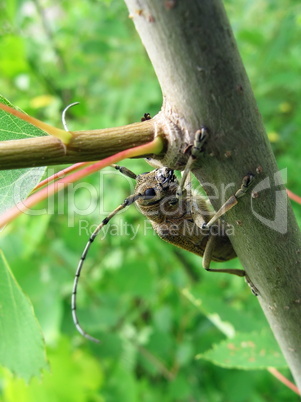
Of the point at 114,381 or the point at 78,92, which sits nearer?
the point at 114,381

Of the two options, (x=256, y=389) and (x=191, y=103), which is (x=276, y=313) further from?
(x=256, y=389)

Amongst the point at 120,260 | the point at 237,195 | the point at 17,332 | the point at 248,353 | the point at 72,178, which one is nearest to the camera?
the point at 72,178

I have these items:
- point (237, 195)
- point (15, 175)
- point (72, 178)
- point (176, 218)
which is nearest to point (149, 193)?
point (176, 218)

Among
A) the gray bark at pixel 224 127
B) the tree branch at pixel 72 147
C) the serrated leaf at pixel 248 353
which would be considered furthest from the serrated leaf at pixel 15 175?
the serrated leaf at pixel 248 353

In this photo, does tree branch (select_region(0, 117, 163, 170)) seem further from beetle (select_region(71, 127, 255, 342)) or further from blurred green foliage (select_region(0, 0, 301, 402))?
blurred green foliage (select_region(0, 0, 301, 402))

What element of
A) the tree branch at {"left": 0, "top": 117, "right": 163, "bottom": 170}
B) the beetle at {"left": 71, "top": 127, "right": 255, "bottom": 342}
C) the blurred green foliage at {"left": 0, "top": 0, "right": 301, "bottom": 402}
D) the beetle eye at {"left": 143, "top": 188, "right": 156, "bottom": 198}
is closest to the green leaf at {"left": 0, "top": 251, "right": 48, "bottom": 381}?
the beetle at {"left": 71, "top": 127, "right": 255, "bottom": 342}

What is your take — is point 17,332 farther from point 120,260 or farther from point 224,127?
point 120,260

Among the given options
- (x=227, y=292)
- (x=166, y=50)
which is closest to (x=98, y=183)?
(x=227, y=292)
